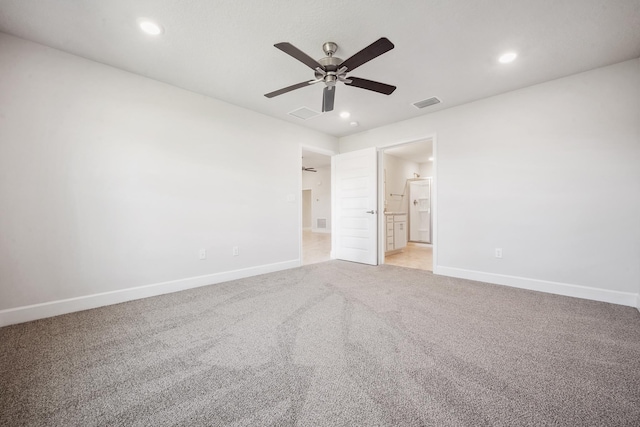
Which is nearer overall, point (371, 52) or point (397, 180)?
point (371, 52)

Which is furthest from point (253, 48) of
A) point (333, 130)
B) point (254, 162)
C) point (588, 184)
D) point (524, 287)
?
point (524, 287)

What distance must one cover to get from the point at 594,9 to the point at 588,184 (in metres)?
1.76

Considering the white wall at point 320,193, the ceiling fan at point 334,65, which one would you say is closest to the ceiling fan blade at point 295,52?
the ceiling fan at point 334,65

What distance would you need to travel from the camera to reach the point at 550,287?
2973mm

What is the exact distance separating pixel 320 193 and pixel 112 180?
25.8 ft

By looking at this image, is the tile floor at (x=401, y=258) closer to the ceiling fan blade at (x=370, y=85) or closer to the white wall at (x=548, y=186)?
the white wall at (x=548, y=186)

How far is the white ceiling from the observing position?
189 cm

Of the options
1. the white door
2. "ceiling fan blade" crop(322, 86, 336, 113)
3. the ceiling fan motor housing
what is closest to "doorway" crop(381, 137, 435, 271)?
the white door

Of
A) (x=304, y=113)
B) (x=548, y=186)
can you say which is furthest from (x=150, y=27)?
(x=548, y=186)

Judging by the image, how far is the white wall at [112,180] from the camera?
2.25 meters

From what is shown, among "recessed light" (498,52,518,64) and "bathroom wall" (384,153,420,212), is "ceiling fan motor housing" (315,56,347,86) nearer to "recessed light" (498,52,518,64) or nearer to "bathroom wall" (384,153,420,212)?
"recessed light" (498,52,518,64)

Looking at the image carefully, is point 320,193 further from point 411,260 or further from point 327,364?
point 327,364

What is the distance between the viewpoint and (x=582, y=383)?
140 centimetres

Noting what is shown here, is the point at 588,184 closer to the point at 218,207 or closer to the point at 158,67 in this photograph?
the point at 218,207
